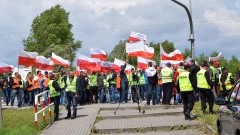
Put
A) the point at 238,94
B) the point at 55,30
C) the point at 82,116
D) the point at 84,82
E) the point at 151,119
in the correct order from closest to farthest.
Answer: the point at 238,94
the point at 151,119
the point at 82,116
the point at 84,82
the point at 55,30

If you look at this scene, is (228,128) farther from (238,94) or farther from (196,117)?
(196,117)

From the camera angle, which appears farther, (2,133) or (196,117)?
(196,117)

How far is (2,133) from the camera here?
15914 mm

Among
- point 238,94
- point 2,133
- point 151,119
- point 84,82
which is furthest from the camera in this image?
point 84,82

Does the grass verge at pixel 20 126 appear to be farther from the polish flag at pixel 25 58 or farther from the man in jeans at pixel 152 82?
the polish flag at pixel 25 58

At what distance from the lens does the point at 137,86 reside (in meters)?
24.2

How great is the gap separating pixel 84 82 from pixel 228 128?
677 inches

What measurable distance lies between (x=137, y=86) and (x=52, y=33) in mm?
49850

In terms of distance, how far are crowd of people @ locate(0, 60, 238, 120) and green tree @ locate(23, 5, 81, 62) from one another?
126 feet

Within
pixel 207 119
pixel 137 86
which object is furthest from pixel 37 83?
pixel 207 119

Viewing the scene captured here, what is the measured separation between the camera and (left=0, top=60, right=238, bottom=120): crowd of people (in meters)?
17.7

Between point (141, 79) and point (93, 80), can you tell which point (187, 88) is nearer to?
point (141, 79)

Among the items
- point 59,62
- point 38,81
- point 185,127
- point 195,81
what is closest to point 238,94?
point 185,127

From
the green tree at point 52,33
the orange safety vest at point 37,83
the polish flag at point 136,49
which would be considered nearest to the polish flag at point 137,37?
the polish flag at point 136,49
